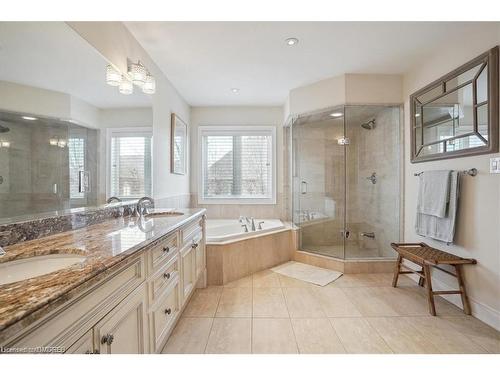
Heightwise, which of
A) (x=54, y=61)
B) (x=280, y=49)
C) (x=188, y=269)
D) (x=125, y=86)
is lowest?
(x=188, y=269)

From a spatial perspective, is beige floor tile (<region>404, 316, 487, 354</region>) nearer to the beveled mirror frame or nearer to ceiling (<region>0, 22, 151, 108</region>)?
the beveled mirror frame

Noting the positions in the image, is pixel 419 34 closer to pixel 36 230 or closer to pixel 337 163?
pixel 337 163

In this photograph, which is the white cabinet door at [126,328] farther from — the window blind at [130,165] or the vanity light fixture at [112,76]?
the vanity light fixture at [112,76]

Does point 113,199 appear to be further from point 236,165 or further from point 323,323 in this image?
point 236,165

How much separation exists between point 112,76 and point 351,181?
9.45ft

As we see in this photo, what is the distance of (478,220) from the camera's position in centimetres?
194

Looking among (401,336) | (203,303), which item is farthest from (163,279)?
(401,336)

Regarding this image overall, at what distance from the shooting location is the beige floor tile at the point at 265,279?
8.66ft

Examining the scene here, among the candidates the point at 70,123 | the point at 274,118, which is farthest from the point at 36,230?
the point at 274,118

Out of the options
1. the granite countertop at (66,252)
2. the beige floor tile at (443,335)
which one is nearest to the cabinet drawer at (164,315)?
the granite countertop at (66,252)

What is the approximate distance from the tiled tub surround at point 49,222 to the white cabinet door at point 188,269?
665mm

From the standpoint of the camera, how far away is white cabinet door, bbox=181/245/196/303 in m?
1.90

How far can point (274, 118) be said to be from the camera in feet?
13.5
